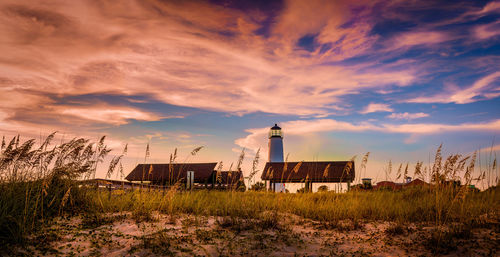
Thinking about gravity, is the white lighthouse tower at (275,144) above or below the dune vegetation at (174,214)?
above

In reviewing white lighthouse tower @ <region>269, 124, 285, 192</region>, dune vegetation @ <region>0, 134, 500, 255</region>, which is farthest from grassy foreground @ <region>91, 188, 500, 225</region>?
white lighthouse tower @ <region>269, 124, 285, 192</region>

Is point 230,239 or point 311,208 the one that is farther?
point 311,208

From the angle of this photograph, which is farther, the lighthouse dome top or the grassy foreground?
the lighthouse dome top

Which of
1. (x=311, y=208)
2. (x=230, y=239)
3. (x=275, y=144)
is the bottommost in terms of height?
(x=230, y=239)

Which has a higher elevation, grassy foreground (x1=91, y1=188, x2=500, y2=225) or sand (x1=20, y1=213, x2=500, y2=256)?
grassy foreground (x1=91, y1=188, x2=500, y2=225)

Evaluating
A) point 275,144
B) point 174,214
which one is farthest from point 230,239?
point 275,144

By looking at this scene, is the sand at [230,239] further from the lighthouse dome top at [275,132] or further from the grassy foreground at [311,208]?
the lighthouse dome top at [275,132]

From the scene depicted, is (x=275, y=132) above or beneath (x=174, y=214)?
above

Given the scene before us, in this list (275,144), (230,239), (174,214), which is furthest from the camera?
(275,144)

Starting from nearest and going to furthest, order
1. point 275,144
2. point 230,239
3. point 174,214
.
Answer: point 230,239 → point 174,214 → point 275,144

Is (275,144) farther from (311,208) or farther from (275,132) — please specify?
(311,208)

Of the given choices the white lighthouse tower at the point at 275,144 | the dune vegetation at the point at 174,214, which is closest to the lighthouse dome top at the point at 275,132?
the white lighthouse tower at the point at 275,144

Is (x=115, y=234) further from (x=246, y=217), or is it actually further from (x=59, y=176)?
(x=246, y=217)

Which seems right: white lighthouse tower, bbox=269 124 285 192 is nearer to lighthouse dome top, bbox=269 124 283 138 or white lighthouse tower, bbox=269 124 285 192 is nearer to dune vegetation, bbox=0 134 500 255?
lighthouse dome top, bbox=269 124 283 138
